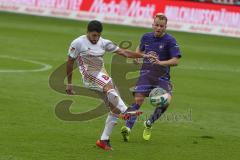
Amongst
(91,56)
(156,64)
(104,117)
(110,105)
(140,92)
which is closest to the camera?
(91,56)

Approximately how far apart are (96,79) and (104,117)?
375 centimetres

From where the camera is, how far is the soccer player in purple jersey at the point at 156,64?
13.6m

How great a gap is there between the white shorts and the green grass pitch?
1.07 metres

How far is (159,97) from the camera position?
13.9 meters

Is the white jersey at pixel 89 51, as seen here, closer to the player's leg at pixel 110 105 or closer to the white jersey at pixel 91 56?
the white jersey at pixel 91 56

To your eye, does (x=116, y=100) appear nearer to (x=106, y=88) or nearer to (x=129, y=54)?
(x=106, y=88)

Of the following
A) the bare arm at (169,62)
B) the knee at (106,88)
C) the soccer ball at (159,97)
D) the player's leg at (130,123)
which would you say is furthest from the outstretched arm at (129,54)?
the player's leg at (130,123)

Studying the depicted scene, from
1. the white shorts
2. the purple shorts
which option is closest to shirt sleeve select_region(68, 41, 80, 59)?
the white shorts

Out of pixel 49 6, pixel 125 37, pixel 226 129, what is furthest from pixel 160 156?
pixel 49 6

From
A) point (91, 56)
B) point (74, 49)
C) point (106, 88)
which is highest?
point (74, 49)

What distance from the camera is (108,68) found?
24969mm

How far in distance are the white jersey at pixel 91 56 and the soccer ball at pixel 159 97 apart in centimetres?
151

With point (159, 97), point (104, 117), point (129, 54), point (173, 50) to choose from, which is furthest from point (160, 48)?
point (104, 117)

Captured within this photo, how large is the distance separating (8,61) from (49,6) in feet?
54.7
